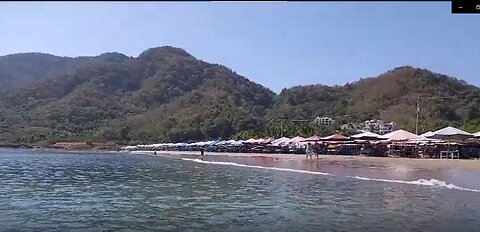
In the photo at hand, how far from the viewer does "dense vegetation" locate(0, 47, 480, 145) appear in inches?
4449

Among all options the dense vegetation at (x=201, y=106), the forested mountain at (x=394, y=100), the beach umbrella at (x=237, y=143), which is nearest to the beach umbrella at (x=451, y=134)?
the dense vegetation at (x=201, y=106)

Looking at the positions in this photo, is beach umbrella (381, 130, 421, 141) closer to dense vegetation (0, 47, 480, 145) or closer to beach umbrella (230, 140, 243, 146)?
dense vegetation (0, 47, 480, 145)

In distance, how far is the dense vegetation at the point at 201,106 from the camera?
4449 inches

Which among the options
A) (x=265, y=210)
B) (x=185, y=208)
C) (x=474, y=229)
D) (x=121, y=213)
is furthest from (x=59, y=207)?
(x=474, y=229)

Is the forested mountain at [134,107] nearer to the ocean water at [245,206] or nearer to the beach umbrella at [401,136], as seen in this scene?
the beach umbrella at [401,136]

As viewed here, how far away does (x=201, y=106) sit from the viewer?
151375mm

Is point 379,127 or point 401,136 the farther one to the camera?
point 379,127

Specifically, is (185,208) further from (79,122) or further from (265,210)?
(79,122)

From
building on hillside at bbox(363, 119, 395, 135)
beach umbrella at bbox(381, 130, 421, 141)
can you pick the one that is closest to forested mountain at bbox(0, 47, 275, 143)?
A: building on hillside at bbox(363, 119, 395, 135)

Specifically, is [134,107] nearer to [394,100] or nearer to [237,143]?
[394,100]

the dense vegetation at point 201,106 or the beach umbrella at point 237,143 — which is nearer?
the beach umbrella at point 237,143

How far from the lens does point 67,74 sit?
196 metres

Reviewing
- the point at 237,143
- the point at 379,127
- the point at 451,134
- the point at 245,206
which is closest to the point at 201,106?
the point at 379,127

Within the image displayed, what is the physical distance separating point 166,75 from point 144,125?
147ft
